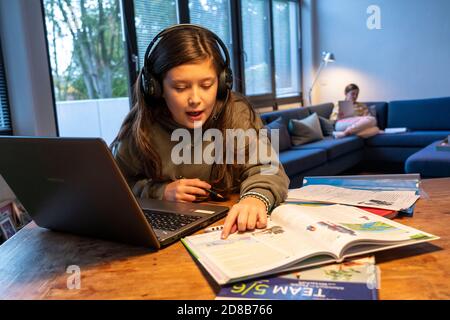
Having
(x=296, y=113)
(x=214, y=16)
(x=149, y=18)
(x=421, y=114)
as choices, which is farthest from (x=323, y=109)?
(x=149, y=18)

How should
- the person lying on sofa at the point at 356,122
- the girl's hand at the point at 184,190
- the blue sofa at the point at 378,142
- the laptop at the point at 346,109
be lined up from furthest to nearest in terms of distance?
the laptop at the point at 346,109 < the person lying on sofa at the point at 356,122 < the blue sofa at the point at 378,142 < the girl's hand at the point at 184,190

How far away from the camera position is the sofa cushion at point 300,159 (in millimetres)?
3377

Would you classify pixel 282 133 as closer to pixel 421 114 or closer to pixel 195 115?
pixel 421 114

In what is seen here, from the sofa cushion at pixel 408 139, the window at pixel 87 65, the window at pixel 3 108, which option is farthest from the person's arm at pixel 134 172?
the sofa cushion at pixel 408 139

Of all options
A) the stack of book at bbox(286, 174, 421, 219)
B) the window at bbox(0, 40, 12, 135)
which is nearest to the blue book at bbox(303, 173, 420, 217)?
the stack of book at bbox(286, 174, 421, 219)

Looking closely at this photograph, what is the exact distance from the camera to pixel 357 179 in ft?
3.89

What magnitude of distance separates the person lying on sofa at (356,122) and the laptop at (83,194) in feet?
12.5

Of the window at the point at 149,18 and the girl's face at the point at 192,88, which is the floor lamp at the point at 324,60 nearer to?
the window at the point at 149,18

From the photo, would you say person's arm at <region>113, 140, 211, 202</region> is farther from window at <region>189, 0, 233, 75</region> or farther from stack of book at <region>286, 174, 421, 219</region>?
window at <region>189, 0, 233, 75</region>

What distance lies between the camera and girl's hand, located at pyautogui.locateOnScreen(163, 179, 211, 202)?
1045 millimetres

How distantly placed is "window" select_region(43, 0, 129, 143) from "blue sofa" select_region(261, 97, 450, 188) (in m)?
1.42

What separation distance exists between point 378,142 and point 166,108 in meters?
3.71

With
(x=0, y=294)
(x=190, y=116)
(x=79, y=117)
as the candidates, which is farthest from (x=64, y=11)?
(x=0, y=294)

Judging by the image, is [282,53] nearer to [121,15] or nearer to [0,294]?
[121,15]
